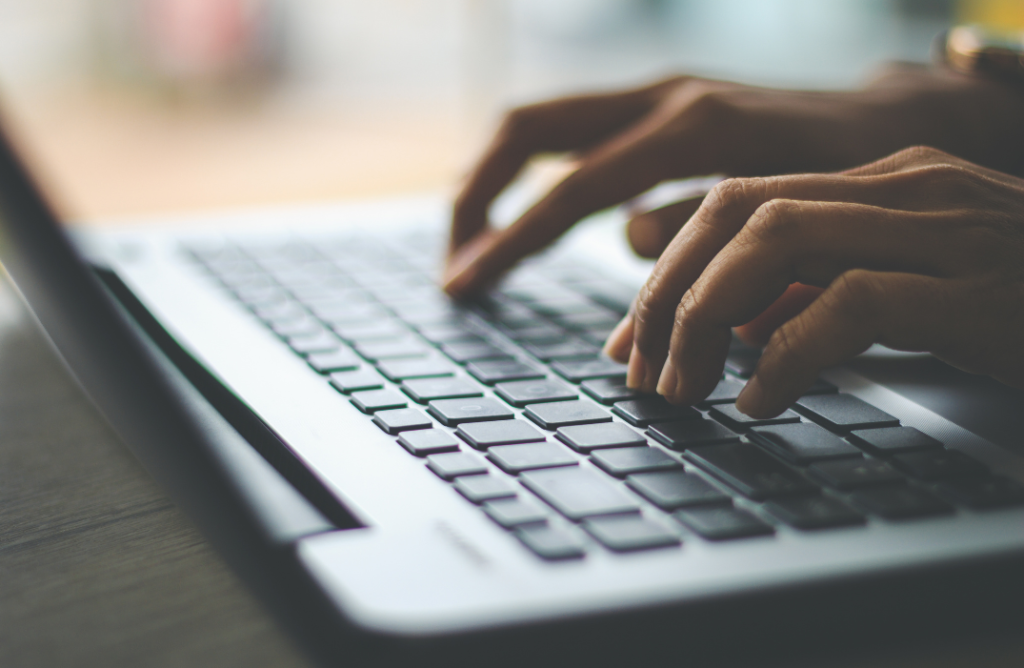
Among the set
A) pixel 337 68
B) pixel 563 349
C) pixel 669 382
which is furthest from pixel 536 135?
pixel 337 68

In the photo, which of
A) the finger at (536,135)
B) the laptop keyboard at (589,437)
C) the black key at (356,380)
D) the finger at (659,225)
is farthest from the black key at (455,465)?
the finger at (536,135)

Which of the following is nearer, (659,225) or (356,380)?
(356,380)

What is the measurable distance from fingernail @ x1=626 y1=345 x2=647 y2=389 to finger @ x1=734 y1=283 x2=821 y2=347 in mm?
55

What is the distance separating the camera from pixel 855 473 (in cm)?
35

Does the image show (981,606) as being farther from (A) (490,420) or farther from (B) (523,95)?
(B) (523,95)

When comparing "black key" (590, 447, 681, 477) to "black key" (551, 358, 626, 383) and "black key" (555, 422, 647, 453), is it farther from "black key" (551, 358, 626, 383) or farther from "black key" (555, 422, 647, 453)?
"black key" (551, 358, 626, 383)

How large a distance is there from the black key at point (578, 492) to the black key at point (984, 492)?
0.12 metres

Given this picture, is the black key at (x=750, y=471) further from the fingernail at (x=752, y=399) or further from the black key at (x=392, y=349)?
the black key at (x=392, y=349)

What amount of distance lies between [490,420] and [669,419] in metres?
0.08

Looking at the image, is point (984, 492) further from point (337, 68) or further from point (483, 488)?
point (337, 68)

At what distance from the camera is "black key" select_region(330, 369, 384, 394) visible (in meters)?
0.45

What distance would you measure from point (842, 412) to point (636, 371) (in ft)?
0.32

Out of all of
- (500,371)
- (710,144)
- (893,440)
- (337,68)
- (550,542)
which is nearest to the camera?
(550,542)

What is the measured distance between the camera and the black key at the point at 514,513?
299 mm
